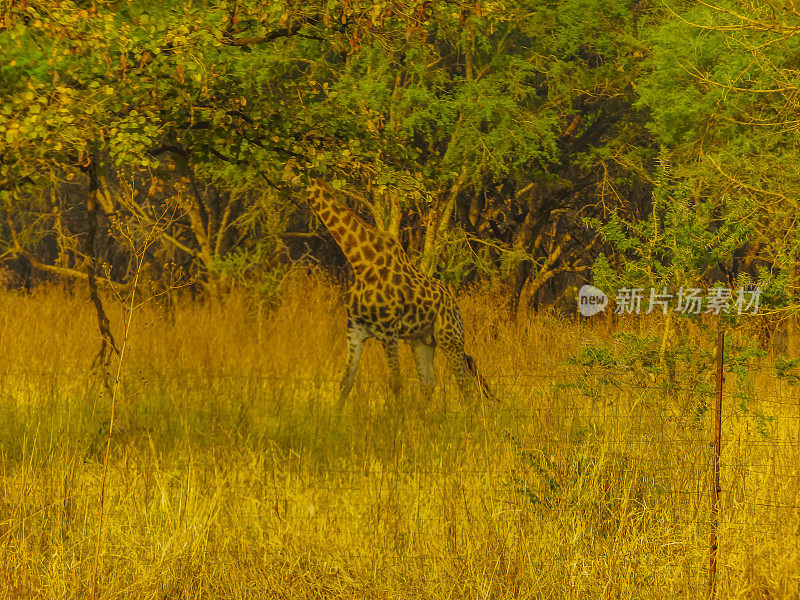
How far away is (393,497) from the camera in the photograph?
20.2 ft

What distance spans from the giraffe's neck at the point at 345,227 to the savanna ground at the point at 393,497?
4.41 ft

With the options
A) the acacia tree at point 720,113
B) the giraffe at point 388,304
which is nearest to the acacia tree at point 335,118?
the giraffe at point 388,304

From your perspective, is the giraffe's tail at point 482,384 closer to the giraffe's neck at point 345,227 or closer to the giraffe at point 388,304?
the giraffe at point 388,304

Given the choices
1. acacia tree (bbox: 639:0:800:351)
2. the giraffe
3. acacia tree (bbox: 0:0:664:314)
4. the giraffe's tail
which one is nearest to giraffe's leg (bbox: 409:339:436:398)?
the giraffe

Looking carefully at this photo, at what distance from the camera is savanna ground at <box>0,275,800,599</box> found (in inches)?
188

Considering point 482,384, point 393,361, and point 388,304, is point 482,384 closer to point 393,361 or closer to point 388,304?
point 393,361

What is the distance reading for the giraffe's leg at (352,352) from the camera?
973cm

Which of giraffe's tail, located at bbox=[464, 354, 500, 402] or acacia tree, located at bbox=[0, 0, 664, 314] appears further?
giraffe's tail, located at bbox=[464, 354, 500, 402]

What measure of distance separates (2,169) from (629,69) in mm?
10015

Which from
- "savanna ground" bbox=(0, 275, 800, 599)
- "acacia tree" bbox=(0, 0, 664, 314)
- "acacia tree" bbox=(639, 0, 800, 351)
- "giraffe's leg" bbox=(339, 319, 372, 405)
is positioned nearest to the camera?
"savanna ground" bbox=(0, 275, 800, 599)

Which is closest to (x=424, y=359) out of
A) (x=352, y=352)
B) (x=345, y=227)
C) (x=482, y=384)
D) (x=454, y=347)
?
(x=454, y=347)

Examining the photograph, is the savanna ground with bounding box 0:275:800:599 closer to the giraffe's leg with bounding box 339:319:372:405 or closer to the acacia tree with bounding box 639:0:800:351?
the giraffe's leg with bounding box 339:319:372:405

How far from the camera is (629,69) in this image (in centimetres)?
1418

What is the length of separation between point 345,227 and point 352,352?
1182mm
